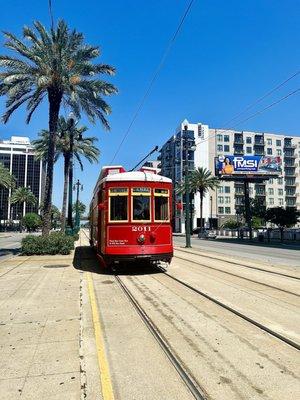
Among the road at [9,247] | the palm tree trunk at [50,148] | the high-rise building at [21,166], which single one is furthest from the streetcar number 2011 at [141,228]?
the high-rise building at [21,166]

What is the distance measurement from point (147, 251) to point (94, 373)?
922 cm

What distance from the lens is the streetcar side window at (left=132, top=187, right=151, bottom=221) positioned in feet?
47.9

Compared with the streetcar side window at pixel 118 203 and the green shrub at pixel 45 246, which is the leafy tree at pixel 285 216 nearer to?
the green shrub at pixel 45 246

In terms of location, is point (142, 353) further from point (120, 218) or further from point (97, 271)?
point (97, 271)

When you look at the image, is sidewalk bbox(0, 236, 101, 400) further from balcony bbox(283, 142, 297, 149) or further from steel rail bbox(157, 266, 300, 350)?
balcony bbox(283, 142, 297, 149)

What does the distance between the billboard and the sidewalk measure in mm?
62083

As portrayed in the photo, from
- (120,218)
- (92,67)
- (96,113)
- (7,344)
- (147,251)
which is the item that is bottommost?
(7,344)

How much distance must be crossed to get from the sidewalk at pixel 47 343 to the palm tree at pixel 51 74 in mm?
15036

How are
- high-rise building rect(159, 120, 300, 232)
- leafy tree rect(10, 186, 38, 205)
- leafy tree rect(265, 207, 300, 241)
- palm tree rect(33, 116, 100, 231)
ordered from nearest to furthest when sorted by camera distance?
palm tree rect(33, 116, 100, 231)
leafy tree rect(265, 207, 300, 241)
high-rise building rect(159, 120, 300, 232)
leafy tree rect(10, 186, 38, 205)

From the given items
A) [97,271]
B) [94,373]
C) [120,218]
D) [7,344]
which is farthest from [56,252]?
[94,373]

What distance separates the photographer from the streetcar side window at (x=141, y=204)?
1459cm

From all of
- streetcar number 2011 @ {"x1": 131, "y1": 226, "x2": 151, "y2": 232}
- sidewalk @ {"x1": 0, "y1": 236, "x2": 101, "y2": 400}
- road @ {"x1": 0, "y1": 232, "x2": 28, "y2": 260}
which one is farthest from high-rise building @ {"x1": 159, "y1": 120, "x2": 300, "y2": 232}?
sidewalk @ {"x1": 0, "y1": 236, "x2": 101, "y2": 400}

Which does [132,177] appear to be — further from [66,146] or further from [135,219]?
[66,146]

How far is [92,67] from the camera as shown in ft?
84.1
